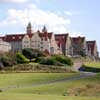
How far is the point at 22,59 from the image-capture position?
7788 centimetres

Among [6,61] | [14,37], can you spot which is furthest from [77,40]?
[6,61]

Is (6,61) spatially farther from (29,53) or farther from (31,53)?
(29,53)

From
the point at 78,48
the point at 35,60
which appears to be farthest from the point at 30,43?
the point at 35,60

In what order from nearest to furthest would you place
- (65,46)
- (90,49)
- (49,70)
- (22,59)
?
(49,70), (22,59), (65,46), (90,49)

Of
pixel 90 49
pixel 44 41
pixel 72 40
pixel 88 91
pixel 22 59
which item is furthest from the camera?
pixel 90 49

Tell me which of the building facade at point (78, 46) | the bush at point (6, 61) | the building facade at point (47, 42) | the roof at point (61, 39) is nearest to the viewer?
the bush at point (6, 61)

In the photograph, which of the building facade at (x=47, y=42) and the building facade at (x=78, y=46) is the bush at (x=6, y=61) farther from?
the building facade at (x=78, y=46)

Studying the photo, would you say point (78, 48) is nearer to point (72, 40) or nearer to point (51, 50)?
point (72, 40)

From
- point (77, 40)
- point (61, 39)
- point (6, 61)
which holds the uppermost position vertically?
point (61, 39)

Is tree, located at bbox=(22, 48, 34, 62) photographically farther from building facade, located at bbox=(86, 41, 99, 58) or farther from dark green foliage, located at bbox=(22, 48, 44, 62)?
building facade, located at bbox=(86, 41, 99, 58)

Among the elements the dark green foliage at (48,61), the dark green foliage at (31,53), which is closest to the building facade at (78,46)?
the dark green foliage at (31,53)

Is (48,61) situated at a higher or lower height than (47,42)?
lower

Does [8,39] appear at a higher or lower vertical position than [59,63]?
higher

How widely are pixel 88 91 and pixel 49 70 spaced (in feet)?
122
